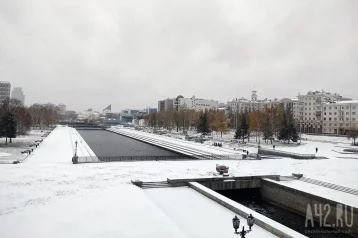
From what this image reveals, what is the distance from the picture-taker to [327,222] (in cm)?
1916

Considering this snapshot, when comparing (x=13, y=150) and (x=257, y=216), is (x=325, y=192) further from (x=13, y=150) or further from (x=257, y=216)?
(x=13, y=150)

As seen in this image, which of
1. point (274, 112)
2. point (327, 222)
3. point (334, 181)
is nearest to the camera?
→ point (327, 222)

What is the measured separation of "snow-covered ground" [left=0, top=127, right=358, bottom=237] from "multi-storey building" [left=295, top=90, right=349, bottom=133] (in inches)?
2912

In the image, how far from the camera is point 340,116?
307ft

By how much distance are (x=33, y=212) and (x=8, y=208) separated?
176 centimetres

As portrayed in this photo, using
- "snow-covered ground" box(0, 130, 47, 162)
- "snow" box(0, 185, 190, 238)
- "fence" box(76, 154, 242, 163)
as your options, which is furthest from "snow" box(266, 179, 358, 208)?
"snow-covered ground" box(0, 130, 47, 162)

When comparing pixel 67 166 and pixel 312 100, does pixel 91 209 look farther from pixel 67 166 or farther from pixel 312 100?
pixel 312 100

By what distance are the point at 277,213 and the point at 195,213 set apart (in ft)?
28.5

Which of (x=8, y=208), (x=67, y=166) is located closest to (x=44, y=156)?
(x=67, y=166)

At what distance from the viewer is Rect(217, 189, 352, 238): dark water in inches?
709

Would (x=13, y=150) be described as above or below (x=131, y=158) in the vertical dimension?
above

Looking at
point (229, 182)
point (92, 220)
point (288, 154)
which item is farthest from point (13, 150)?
point (288, 154)

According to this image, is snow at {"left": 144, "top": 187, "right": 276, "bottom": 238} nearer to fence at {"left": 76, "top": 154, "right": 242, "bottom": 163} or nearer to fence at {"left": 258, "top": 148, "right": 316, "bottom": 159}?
fence at {"left": 76, "top": 154, "right": 242, "bottom": 163}

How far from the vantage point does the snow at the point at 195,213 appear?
13648 millimetres
